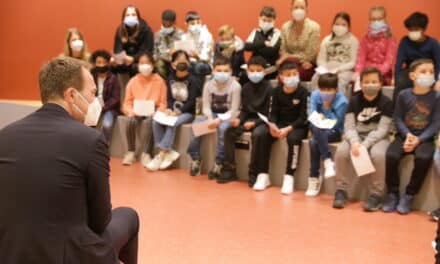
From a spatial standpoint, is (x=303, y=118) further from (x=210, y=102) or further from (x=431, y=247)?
(x=431, y=247)

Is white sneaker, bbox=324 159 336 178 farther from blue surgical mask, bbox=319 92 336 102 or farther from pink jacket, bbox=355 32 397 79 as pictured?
pink jacket, bbox=355 32 397 79

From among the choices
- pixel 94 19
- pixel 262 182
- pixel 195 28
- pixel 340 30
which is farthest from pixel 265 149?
pixel 94 19

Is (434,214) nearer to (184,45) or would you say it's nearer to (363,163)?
(363,163)

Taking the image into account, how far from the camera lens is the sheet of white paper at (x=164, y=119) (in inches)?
234

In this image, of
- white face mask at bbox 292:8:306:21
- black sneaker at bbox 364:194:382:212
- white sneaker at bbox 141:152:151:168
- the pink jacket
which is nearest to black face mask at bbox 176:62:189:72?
white sneaker at bbox 141:152:151:168

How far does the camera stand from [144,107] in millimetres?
6184

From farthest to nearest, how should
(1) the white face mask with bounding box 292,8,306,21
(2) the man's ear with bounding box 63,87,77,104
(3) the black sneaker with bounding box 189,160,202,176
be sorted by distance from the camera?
(1) the white face mask with bounding box 292,8,306,21 < (3) the black sneaker with bounding box 189,160,202,176 < (2) the man's ear with bounding box 63,87,77,104

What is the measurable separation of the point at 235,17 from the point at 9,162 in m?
5.60

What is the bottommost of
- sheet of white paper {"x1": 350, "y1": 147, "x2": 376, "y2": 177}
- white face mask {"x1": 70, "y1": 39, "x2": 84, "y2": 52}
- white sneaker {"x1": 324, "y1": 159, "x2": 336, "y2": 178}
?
white sneaker {"x1": 324, "y1": 159, "x2": 336, "y2": 178}

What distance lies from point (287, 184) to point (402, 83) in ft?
4.53

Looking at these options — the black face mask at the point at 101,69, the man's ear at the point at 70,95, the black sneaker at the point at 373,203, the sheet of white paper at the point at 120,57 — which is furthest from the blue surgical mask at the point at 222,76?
the man's ear at the point at 70,95

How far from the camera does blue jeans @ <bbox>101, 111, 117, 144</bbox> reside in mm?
6410

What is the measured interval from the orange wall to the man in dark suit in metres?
5.06

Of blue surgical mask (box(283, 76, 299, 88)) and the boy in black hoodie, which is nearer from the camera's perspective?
blue surgical mask (box(283, 76, 299, 88))
